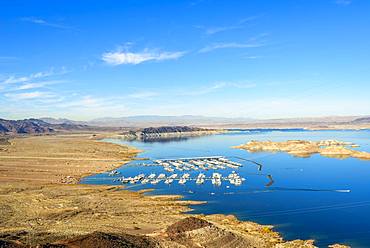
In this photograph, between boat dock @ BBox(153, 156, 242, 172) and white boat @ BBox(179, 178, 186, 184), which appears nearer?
white boat @ BBox(179, 178, 186, 184)

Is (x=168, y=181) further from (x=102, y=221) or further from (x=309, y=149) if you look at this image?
(x=309, y=149)

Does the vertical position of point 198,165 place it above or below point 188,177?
above

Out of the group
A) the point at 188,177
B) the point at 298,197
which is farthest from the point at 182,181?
the point at 298,197

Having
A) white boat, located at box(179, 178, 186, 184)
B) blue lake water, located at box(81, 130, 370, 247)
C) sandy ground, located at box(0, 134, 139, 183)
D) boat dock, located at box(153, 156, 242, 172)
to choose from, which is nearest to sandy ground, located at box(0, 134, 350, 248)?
sandy ground, located at box(0, 134, 139, 183)

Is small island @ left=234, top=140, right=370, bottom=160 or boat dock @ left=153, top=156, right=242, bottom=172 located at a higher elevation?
small island @ left=234, top=140, right=370, bottom=160

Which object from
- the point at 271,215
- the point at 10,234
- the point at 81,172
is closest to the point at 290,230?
the point at 271,215

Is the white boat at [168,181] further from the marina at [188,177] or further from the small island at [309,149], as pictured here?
the small island at [309,149]

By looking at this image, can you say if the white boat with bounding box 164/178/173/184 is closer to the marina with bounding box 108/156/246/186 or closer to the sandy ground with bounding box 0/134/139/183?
the marina with bounding box 108/156/246/186

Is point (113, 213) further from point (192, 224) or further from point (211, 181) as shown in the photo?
point (211, 181)

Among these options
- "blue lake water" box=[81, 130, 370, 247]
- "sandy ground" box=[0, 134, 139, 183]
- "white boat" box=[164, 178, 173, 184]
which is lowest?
"blue lake water" box=[81, 130, 370, 247]
